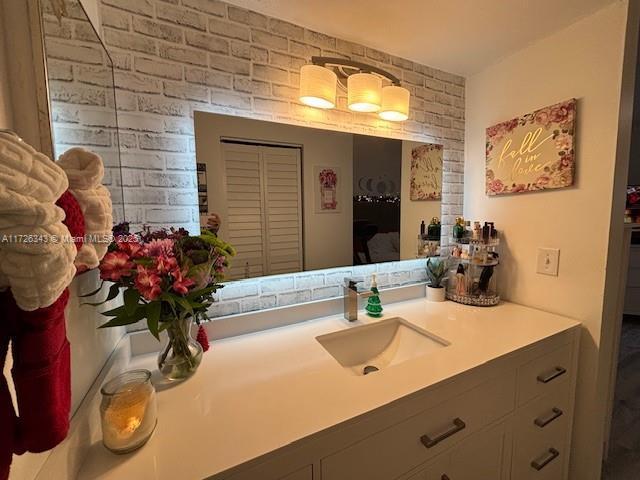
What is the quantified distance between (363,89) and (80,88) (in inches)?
38.8

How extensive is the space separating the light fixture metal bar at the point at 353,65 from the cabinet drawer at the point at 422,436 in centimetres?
133

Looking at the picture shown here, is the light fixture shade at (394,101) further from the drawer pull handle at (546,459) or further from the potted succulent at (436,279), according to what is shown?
the drawer pull handle at (546,459)

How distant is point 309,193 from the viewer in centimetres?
128

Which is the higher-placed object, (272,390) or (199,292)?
(199,292)

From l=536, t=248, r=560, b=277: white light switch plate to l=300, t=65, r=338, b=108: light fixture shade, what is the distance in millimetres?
1186

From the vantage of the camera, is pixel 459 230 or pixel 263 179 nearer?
pixel 263 179

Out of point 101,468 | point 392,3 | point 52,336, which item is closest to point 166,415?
point 101,468

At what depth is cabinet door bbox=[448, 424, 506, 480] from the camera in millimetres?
868

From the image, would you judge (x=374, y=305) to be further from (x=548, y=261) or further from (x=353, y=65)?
(x=353, y=65)

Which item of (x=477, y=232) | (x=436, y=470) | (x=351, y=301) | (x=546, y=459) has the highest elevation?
(x=477, y=232)

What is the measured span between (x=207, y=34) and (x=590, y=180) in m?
1.60

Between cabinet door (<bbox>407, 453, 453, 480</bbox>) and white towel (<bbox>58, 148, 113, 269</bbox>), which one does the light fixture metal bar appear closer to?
white towel (<bbox>58, 148, 113, 269</bbox>)

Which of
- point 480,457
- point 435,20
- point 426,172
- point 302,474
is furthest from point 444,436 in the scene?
point 435,20

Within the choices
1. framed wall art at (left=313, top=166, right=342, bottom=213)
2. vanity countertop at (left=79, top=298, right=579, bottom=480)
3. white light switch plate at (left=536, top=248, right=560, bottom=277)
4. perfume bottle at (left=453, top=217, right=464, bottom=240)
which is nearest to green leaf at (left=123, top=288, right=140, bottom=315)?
vanity countertop at (left=79, top=298, right=579, bottom=480)
